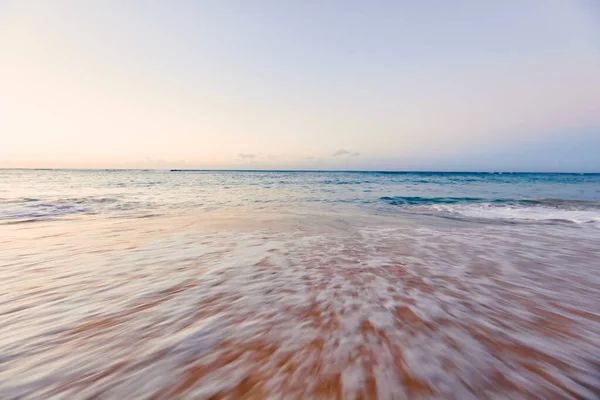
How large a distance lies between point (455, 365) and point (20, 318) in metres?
4.19

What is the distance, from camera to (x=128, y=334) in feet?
8.59

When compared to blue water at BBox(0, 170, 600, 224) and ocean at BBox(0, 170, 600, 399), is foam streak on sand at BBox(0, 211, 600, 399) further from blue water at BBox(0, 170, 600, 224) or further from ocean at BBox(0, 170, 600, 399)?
blue water at BBox(0, 170, 600, 224)

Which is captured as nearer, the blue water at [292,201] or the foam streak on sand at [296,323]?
the foam streak on sand at [296,323]

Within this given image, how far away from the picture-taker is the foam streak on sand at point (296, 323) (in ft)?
6.61

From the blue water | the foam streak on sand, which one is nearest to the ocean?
the foam streak on sand

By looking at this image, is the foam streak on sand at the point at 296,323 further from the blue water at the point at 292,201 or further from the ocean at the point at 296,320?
the blue water at the point at 292,201

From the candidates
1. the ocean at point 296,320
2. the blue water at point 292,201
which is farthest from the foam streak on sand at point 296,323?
the blue water at point 292,201

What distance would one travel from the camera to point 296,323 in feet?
9.25

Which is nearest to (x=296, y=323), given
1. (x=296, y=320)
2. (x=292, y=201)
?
(x=296, y=320)

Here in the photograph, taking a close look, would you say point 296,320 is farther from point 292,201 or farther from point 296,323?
point 292,201

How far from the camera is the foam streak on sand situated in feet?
6.61

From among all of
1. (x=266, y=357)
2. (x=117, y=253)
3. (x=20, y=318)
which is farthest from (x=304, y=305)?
(x=117, y=253)

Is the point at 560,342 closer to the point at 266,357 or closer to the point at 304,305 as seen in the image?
the point at 304,305

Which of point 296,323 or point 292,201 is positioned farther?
point 292,201
